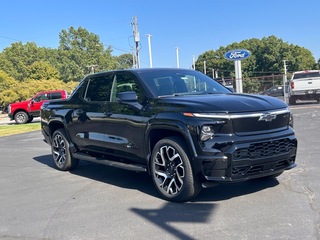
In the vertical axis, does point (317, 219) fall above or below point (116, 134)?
below

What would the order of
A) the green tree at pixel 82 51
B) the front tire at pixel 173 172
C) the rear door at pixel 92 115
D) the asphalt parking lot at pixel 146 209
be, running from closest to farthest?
the asphalt parking lot at pixel 146 209
the front tire at pixel 173 172
the rear door at pixel 92 115
the green tree at pixel 82 51

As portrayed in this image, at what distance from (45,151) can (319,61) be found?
333 ft

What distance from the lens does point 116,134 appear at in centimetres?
611

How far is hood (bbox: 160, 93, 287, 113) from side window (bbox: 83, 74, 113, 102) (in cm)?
147

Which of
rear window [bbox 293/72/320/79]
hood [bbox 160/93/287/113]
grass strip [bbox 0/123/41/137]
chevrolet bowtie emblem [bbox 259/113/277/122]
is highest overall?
rear window [bbox 293/72/320/79]

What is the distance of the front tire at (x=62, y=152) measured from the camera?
7.54 m

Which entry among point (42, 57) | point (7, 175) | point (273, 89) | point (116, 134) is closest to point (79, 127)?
point (116, 134)

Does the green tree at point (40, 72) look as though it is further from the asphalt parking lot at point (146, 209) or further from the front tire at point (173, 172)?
the front tire at point (173, 172)

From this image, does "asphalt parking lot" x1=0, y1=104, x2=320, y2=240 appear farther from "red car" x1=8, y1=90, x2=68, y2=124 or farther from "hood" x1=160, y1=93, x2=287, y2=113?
"red car" x1=8, y1=90, x2=68, y2=124

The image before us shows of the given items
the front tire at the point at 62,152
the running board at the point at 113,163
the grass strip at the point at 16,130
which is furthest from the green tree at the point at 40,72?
the running board at the point at 113,163

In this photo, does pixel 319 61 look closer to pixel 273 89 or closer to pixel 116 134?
pixel 273 89

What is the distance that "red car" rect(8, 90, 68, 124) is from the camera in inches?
988

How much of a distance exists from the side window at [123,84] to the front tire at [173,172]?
1155 mm

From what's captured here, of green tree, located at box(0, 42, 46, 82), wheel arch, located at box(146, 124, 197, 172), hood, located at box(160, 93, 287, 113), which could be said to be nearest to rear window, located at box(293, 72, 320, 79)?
hood, located at box(160, 93, 287, 113)
